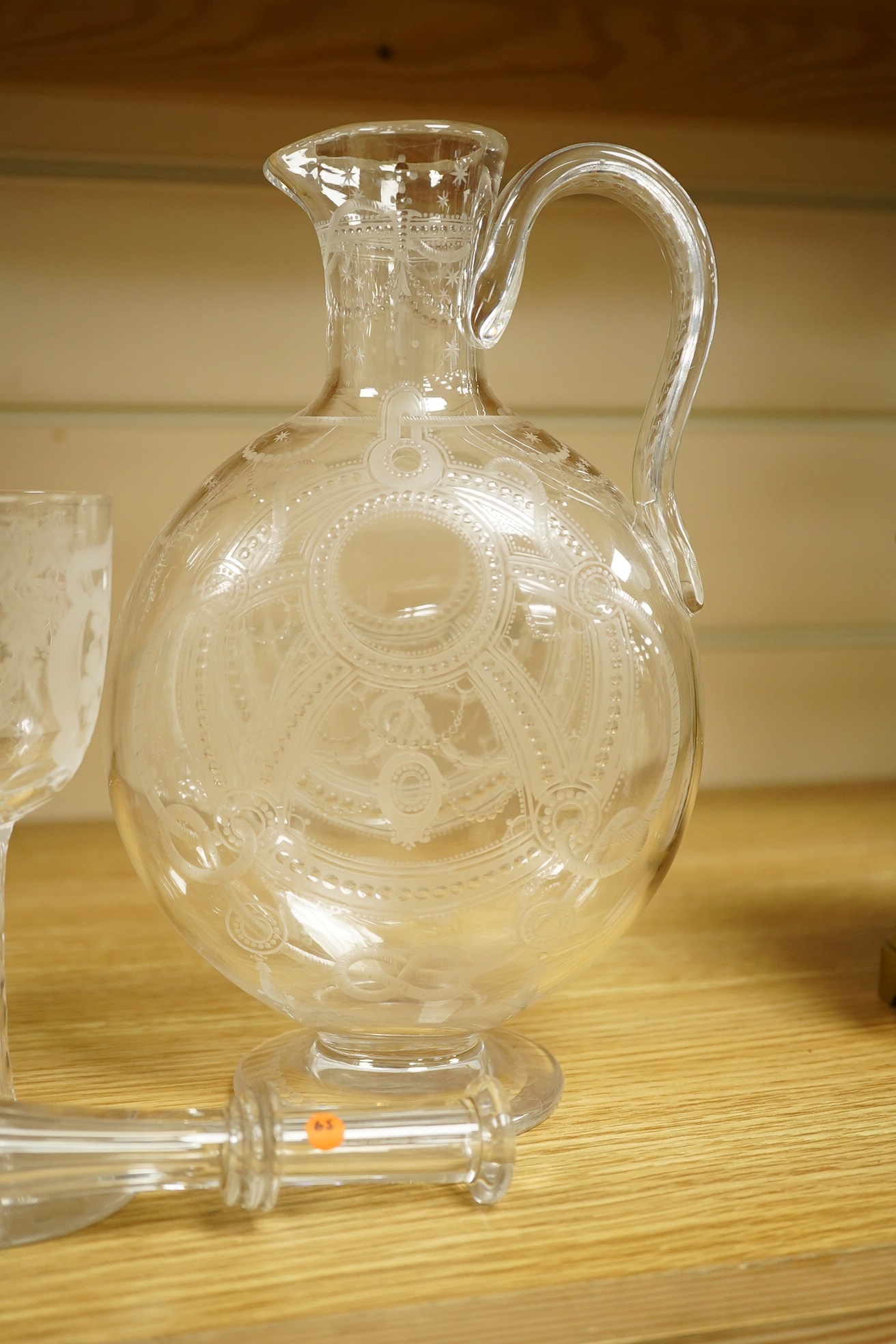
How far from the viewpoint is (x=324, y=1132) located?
34cm

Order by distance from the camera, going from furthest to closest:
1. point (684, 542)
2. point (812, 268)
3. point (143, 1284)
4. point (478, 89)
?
point (812, 268)
point (478, 89)
point (684, 542)
point (143, 1284)

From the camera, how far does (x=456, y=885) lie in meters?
0.36

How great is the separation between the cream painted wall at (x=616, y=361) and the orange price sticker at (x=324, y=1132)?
477 mm

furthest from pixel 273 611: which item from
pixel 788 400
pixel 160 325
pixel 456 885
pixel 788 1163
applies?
pixel 788 400

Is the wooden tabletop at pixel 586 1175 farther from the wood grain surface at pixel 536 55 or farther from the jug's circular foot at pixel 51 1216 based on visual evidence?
the wood grain surface at pixel 536 55

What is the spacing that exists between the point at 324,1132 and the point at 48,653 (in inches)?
5.8

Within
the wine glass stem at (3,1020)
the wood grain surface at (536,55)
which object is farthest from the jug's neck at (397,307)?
the wood grain surface at (536,55)

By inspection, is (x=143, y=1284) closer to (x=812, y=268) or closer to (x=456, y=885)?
(x=456, y=885)

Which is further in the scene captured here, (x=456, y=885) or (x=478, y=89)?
(x=478, y=89)

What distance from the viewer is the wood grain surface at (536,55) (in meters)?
0.68

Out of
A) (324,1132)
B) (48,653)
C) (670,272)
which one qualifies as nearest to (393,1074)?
(324,1132)

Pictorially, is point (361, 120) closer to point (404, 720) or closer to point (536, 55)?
point (536, 55)

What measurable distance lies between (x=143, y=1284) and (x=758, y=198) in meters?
0.72

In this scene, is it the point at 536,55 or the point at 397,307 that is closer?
the point at 397,307
